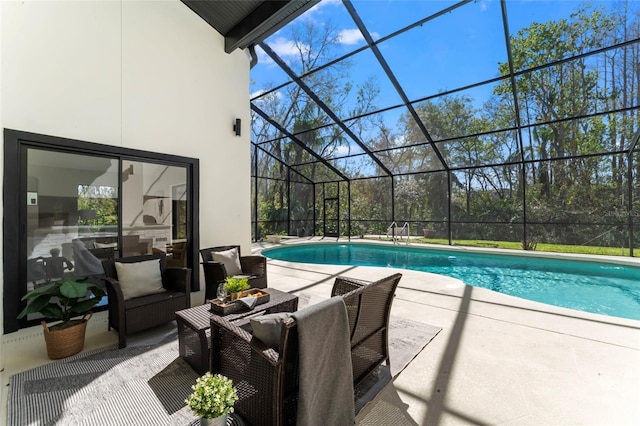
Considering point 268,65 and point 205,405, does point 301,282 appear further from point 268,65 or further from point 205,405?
point 268,65

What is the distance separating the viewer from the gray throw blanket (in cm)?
140

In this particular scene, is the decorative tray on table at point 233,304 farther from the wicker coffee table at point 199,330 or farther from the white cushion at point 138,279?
the white cushion at point 138,279

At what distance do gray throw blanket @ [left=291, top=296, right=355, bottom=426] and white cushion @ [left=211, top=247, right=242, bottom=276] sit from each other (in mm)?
2856

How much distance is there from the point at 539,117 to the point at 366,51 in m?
5.85

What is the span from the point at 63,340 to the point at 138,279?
31.0 inches

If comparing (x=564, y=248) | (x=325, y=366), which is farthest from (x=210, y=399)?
(x=564, y=248)

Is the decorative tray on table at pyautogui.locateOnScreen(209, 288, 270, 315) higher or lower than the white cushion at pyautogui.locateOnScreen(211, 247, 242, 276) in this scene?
lower

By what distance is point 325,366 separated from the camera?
1530mm

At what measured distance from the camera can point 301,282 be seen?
5125 mm

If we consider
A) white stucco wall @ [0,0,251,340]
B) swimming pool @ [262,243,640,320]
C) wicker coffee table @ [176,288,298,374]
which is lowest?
swimming pool @ [262,243,640,320]

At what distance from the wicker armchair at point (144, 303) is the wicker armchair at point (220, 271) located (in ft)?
1.94

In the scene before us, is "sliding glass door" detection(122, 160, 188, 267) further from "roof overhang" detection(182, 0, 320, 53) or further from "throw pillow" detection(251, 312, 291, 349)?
"throw pillow" detection(251, 312, 291, 349)

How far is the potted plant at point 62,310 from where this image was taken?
8.25ft

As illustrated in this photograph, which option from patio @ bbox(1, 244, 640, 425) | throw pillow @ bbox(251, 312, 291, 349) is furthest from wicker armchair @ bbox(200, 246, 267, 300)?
throw pillow @ bbox(251, 312, 291, 349)
